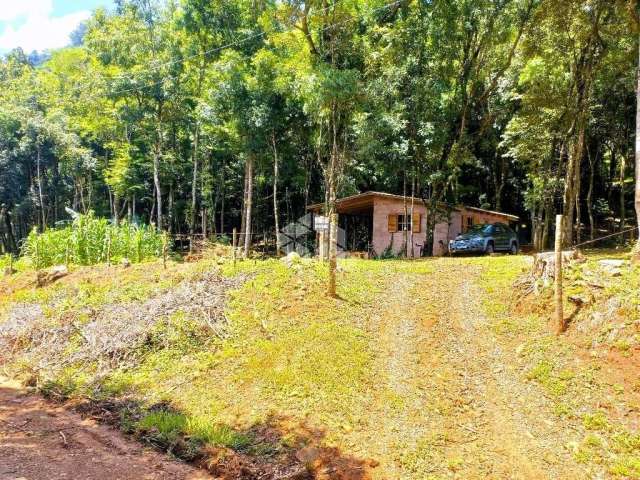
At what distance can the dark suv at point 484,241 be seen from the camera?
15.5m

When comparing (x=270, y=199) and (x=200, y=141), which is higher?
(x=200, y=141)

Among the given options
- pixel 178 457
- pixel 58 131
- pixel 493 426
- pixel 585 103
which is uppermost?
pixel 58 131

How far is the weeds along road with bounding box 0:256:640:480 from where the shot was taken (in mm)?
4477

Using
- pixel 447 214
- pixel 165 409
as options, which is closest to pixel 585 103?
pixel 447 214

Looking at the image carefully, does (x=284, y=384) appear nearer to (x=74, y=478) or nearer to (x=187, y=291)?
(x=74, y=478)

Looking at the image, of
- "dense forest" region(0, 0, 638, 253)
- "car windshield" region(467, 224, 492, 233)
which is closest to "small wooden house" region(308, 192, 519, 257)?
"dense forest" region(0, 0, 638, 253)

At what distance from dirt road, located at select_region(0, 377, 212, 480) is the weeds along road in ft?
0.07

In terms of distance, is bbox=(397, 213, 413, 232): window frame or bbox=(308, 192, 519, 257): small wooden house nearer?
bbox=(308, 192, 519, 257): small wooden house

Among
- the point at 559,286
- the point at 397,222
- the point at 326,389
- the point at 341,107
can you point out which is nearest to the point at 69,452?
the point at 326,389

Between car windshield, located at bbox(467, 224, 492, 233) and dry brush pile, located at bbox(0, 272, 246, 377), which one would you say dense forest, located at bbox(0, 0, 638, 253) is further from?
dry brush pile, located at bbox(0, 272, 246, 377)

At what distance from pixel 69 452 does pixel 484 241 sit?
46.1ft

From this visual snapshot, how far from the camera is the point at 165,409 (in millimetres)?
5766

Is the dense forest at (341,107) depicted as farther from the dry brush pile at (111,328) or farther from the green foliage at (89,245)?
the dry brush pile at (111,328)

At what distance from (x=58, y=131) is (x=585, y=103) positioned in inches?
1071
